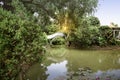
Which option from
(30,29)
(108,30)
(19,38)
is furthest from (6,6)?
(108,30)

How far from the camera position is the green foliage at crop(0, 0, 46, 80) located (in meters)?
5.90

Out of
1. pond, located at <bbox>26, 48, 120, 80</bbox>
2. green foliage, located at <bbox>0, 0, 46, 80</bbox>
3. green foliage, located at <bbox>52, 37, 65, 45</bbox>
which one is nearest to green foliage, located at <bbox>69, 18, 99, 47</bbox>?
green foliage, located at <bbox>52, 37, 65, 45</bbox>

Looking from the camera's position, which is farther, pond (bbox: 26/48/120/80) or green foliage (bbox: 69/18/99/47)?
green foliage (bbox: 69/18/99/47)

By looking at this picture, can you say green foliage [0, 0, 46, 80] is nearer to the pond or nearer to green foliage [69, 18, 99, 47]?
the pond

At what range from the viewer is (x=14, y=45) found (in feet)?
20.2

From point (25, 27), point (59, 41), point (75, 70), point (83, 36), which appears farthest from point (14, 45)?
point (59, 41)

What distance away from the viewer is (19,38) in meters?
6.20

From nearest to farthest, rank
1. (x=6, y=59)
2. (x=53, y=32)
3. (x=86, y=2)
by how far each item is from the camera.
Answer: (x=6, y=59)
(x=86, y=2)
(x=53, y=32)

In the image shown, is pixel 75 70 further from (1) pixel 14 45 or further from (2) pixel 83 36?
(2) pixel 83 36

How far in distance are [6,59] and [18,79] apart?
1225mm

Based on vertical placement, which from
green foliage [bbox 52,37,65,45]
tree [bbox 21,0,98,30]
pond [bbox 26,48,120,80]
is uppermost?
tree [bbox 21,0,98,30]

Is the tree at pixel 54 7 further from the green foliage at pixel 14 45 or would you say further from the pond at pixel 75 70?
the green foliage at pixel 14 45

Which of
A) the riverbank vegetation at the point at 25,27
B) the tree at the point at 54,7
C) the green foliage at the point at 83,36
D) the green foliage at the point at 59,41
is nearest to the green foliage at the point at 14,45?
→ the riverbank vegetation at the point at 25,27

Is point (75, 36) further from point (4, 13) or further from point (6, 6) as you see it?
point (4, 13)
